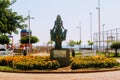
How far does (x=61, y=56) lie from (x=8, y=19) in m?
4.89

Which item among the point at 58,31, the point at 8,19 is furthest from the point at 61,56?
the point at 8,19

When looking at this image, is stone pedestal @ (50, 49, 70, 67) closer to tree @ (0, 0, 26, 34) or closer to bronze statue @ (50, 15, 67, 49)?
bronze statue @ (50, 15, 67, 49)

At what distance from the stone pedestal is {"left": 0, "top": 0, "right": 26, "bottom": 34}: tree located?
3405 millimetres

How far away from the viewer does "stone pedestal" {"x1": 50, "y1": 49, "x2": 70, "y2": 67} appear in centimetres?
2681

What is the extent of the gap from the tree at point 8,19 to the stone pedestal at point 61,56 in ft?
11.2

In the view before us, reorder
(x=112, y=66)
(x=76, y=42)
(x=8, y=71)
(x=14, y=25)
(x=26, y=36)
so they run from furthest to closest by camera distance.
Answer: (x=76, y=42)
(x=26, y=36)
(x=14, y=25)
(x=112, y=66)
(x=8, y=71)

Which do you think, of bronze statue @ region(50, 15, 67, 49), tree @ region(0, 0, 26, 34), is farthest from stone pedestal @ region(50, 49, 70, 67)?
tree @ region(0, 0, 26, 34)

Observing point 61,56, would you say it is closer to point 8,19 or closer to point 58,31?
point 58,31

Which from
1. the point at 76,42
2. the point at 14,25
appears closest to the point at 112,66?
the point at 14,25

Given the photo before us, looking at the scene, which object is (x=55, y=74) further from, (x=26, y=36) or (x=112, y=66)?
(x=26, y=36)

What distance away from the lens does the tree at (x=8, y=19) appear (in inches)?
1044

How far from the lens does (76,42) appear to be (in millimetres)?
106750

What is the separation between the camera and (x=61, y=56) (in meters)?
27.3

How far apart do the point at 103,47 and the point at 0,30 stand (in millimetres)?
43008
